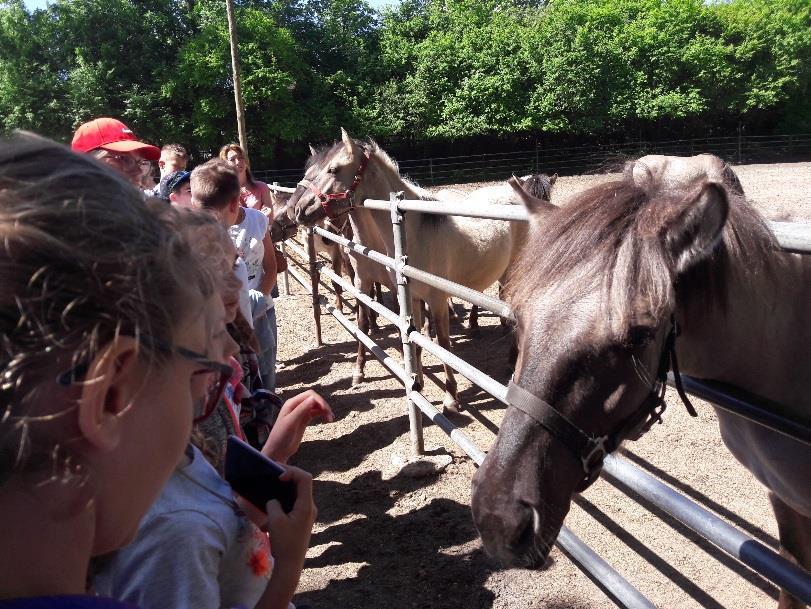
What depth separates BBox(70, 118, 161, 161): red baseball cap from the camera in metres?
3.27

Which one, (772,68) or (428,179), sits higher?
(772,68)

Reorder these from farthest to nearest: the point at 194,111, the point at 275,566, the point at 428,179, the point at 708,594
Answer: the point at 194,111
the point at 428,179
the point at 708,594
the point at 275,566

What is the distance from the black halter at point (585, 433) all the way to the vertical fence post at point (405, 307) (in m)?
2.08

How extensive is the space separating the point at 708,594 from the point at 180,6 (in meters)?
34.3

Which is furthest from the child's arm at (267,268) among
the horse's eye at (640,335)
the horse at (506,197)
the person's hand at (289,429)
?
the horse's eye at (640,335)

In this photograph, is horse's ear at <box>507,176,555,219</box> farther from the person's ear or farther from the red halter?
the red halter

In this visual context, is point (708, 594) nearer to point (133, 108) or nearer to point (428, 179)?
Answer: point (428, 179)

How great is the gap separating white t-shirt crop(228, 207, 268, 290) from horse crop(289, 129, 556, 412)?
1567 millimetres

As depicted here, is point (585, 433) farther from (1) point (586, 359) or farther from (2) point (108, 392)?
(2) point (108, 392)

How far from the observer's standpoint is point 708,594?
2.45 metres

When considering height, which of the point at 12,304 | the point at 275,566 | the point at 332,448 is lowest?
the point at 332,448

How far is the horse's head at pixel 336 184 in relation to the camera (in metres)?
5.23

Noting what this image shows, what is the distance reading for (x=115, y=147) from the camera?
3238 mm

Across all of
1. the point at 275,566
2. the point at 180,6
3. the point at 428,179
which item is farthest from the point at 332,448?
the point at 180,6
